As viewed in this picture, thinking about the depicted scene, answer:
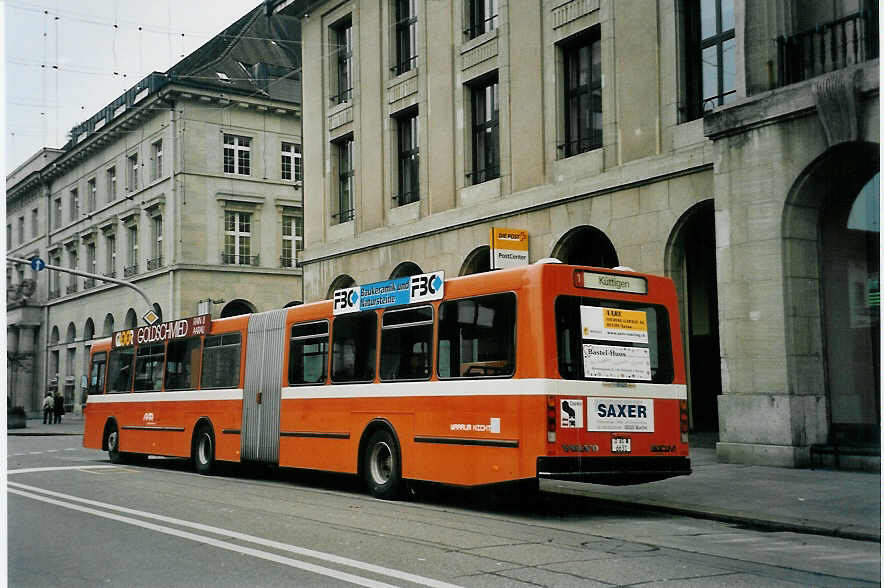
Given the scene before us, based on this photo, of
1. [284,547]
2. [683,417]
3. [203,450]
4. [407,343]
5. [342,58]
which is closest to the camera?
[284,547]

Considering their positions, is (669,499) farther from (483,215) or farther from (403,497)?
(483,215)

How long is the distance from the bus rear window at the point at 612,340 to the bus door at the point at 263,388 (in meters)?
6.48

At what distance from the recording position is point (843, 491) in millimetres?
13008

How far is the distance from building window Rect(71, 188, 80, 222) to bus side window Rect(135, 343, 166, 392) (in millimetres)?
33072

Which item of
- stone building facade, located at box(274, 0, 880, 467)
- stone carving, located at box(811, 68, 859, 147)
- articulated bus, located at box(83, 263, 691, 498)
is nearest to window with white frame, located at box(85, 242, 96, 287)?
stone building facade, located at box(274, 0, 880, 467)

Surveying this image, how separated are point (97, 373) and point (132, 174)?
29.0 m

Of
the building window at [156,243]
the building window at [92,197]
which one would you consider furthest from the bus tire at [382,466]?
the building window at [92,197]

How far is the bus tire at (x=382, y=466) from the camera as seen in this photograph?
45.3 feet

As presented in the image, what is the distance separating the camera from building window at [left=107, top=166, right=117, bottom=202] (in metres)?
51.5

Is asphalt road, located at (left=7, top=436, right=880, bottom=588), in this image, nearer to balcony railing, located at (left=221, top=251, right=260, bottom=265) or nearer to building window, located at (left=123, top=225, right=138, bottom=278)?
balcony railing, located at (left=221, top=251, right=260, bottom=265)

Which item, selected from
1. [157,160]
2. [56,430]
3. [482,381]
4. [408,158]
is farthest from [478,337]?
[157,160]

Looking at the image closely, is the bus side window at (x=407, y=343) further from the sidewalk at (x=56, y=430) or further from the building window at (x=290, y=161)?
the building window at (x=290, y=161)

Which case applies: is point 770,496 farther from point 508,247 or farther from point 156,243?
point 156,243

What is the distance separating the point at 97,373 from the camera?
23.9 m
